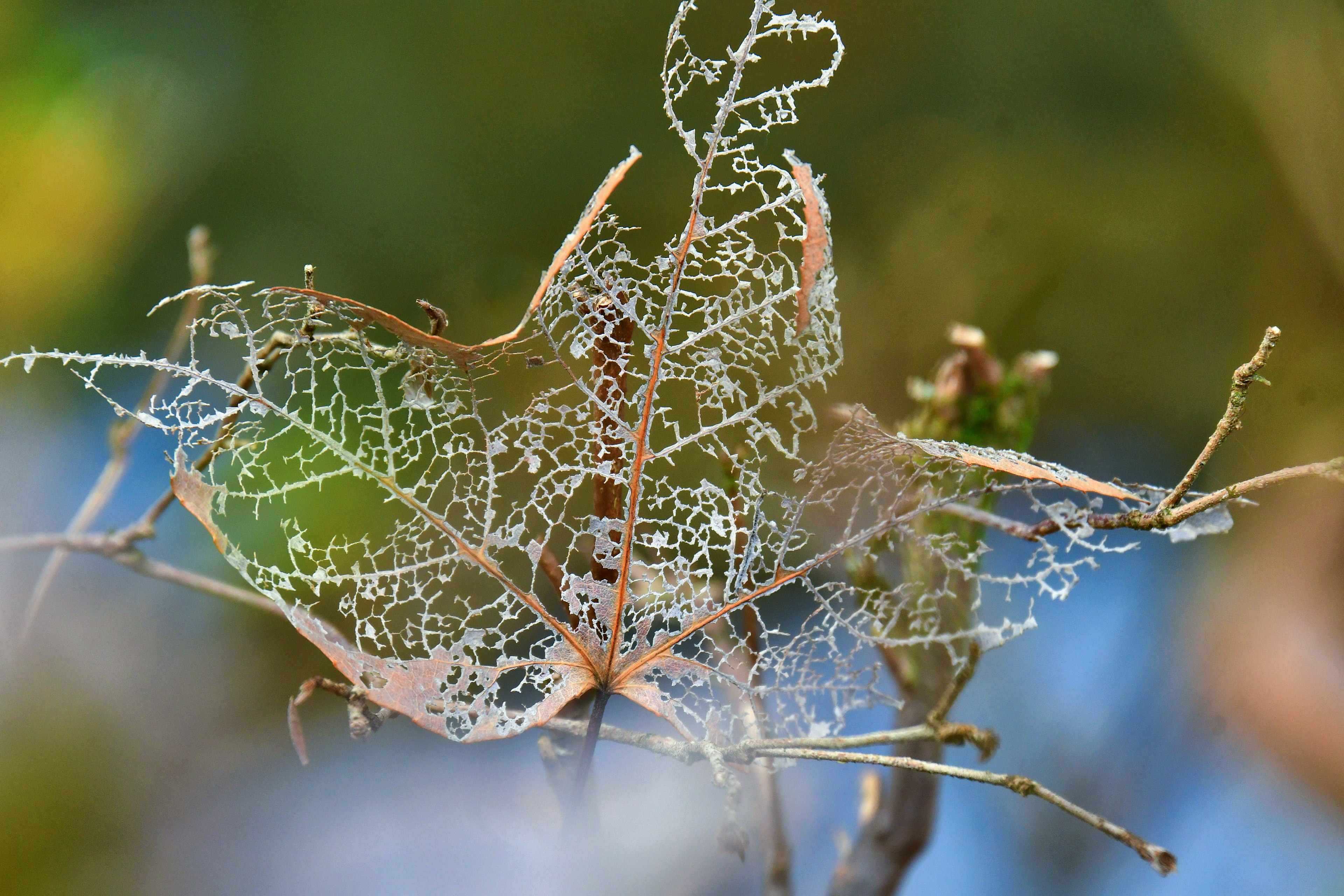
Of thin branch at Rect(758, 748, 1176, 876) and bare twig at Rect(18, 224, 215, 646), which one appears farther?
bare twig at Rect(18, 224, 215, 646)

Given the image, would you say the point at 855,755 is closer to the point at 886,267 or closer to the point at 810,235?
the point at 810,235

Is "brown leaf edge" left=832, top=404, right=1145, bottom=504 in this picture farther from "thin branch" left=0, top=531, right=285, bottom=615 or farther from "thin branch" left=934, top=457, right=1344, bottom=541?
"thin branch" left=0, top=531, right=285, bottom=615

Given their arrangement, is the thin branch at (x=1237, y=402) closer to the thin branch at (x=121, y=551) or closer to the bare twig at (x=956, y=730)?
the bare twig at (x=956, y=730)

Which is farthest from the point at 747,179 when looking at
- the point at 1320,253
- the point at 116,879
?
the point at 1320,253

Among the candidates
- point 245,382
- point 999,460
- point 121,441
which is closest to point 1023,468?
point 999,460

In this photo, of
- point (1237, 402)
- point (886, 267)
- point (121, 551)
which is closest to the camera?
point (1237, 402)

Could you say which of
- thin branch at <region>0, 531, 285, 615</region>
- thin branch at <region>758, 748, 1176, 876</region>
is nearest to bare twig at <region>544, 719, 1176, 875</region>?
thin branch at <region>758, 748, 1176, 876</region>
